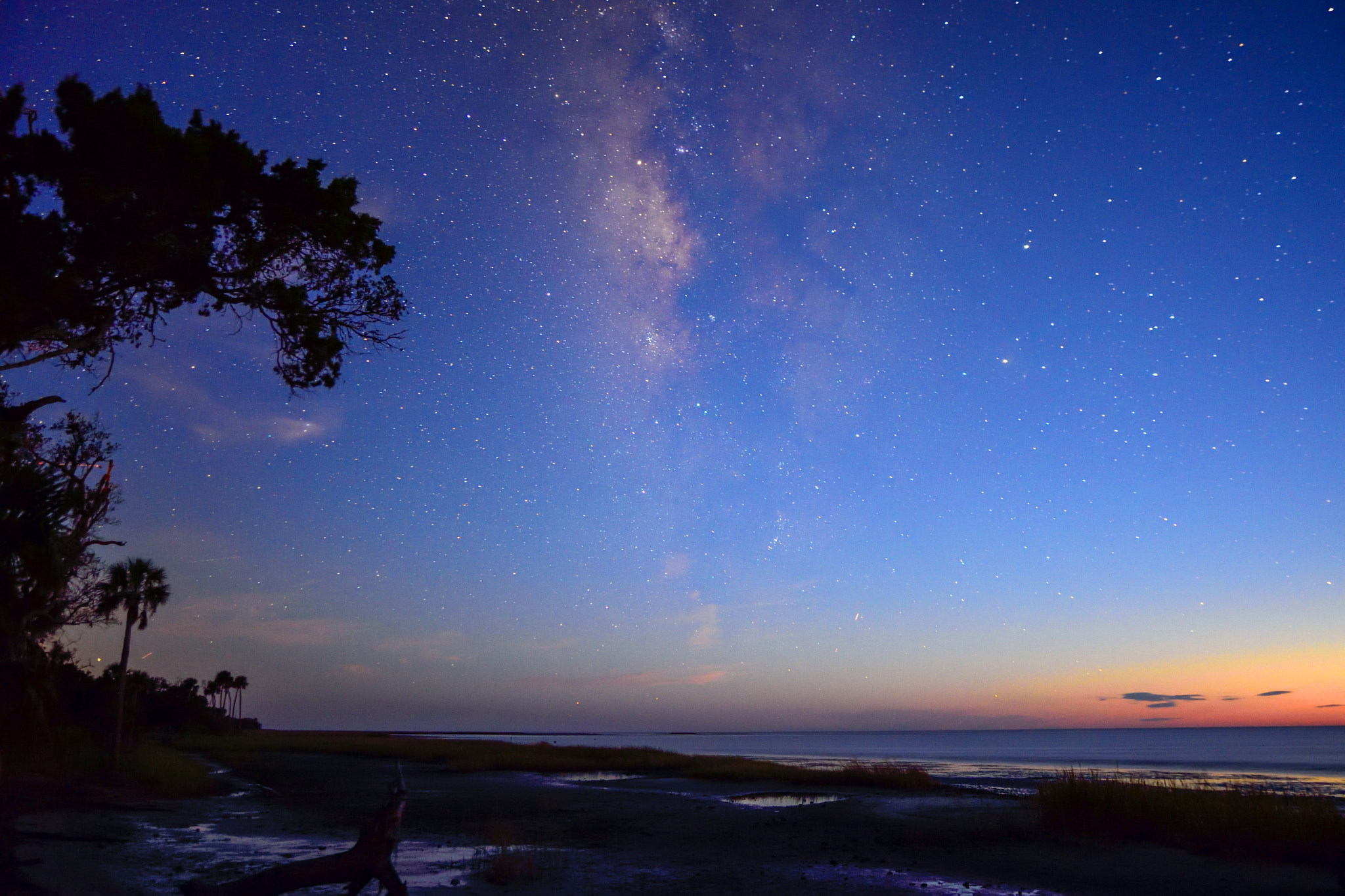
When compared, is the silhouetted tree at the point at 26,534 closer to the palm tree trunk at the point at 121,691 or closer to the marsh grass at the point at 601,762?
the palm tree trunk at the point at 121,691

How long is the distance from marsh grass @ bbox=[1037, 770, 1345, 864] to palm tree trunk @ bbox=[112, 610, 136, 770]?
94.0ft

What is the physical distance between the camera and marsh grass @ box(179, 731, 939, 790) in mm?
34469

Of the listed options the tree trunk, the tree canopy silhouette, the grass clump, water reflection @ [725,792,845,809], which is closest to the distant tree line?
the tree canopy silhouette

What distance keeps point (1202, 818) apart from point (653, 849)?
38.4 ft

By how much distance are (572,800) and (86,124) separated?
976 inches

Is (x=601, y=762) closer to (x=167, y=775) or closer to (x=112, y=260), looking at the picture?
(x=167, y=775)

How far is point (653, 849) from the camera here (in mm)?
16719

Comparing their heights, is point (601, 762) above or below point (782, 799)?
below

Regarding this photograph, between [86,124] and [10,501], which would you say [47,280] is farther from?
[10,501]

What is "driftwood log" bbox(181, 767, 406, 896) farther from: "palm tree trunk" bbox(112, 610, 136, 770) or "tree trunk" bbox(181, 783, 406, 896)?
"palm tree trunk" bbox(112, 610, 136, 770)

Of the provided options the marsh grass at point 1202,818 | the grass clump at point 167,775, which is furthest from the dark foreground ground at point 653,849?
the grass clump at point 167,775

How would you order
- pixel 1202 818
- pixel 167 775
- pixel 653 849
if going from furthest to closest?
pixel 167 775
pixel 653 849
pixel 1202 818

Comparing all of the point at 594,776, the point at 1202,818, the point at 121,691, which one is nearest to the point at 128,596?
the point at 121,691

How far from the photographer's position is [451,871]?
13336 mm
